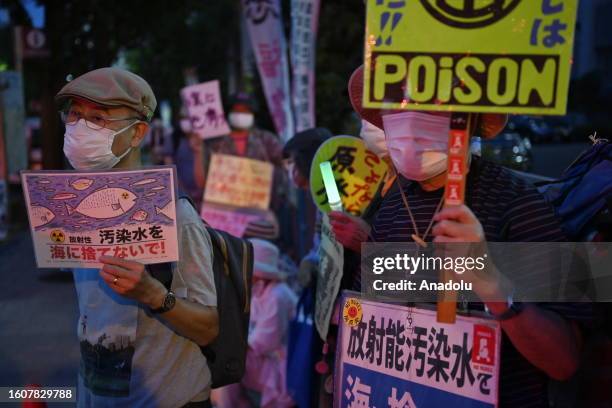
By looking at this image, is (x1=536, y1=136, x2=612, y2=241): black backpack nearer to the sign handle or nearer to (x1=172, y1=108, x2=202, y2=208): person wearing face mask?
the sign handle

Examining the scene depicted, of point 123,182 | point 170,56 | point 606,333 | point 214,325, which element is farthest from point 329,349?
point 170,56

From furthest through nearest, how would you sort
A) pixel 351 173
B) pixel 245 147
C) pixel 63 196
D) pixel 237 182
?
pixel 245 147
pixel 237 182
pixel 351 173
pixel 63 196

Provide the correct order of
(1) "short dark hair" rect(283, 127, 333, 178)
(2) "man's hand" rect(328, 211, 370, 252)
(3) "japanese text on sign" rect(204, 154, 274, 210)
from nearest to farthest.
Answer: (2) "man's hand" rect(328, 211, 370, 252) → (1) "short dark hair" rect(283, 127, 333, 178) → (3) "japanese text on sign" rect(204, 154, 274, 210)

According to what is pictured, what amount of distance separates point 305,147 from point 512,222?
2370mm

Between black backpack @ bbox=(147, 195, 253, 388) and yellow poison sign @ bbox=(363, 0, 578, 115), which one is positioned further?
black backpack @ bbox=(147, 195, 253, 388)

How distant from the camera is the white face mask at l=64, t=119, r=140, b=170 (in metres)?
2.26

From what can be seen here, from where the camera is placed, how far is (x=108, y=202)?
2094 millimetres

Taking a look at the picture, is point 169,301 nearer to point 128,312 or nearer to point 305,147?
point 128,312

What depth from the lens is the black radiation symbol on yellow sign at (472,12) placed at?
170 centimetres

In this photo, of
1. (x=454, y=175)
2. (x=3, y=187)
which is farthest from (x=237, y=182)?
(x=3, y=187)

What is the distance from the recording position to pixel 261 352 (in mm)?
4465

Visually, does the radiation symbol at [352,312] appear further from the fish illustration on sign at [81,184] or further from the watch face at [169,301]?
the fish illustration on sign at [81,184]

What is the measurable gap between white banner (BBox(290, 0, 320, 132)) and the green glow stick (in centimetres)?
420

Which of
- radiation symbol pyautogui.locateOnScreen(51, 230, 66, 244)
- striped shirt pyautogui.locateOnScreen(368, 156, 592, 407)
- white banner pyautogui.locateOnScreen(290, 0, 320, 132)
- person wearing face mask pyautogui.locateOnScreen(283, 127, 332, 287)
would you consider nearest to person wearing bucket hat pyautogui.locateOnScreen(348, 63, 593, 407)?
striped shirt pyautogui.locateOnScreen(368, 156, 592, 407)
